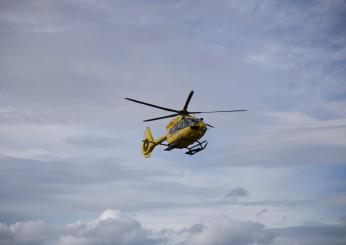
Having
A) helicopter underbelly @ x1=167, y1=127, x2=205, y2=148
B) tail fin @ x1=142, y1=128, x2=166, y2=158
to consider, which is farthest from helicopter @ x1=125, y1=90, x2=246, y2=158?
tail fin @ x1=142, y1=128, x2=166, y2=158

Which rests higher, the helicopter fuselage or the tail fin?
the tail fin

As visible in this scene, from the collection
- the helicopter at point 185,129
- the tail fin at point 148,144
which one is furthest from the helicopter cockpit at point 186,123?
the tail fin at point 148,144

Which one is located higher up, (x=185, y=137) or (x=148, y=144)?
(x=148, y=144)

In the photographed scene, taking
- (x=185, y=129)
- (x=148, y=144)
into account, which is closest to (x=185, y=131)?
(x=185, y=129)

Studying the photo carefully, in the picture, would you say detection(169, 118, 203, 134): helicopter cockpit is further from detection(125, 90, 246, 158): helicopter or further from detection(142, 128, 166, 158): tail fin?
detection(142, 128, 166, 158): tail fin

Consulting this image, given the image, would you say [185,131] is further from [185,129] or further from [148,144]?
[148,144]

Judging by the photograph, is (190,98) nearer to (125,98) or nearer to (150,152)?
(125,98)

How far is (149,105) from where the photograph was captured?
4403 centimetres

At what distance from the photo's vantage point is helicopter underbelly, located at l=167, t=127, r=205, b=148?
43938mm

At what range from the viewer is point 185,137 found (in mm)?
44750

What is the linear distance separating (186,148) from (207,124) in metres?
4.34

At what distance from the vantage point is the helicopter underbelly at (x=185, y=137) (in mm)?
43938

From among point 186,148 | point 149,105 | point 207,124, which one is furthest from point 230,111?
point 149,105

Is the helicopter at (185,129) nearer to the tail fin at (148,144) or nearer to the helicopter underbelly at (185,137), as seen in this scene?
the helicopter underbelly at (185,137)
